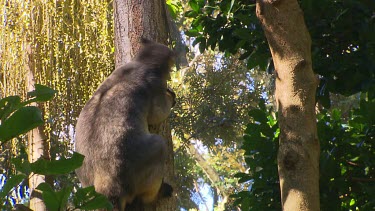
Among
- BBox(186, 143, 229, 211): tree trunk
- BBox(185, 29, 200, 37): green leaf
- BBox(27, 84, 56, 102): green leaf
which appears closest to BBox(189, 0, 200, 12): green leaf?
BBox(185, 29, 200, 37): green leaf

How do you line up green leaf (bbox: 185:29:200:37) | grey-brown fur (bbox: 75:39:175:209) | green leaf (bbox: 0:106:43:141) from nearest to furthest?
1. green leaf (bbox: 0:106:43:141)
2. grey-brown fur (bbox: 75:39:175:209)
3. green leaf (bbox: 185:29:200:37)

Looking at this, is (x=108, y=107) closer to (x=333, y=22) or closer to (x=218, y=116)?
(x=333, y=22)

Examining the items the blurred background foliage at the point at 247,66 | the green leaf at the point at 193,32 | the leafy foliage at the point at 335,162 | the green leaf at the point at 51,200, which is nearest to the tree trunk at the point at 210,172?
the blurred background foliage at the point at 247,66

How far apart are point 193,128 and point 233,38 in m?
8.53

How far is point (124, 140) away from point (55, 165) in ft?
9.68

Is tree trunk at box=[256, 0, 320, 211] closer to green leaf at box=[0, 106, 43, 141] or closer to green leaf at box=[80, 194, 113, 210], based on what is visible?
green leaf at box=[80, 194, 113, 210]

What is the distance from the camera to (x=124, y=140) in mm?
4391

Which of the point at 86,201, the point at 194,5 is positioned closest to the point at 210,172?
the point at 194,5

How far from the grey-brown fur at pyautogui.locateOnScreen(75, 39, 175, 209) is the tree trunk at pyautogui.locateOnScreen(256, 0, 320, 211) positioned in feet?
4.72

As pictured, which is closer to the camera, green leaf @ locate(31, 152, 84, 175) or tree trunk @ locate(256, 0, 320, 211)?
green leaf @ locate(31, 152, 84, 175)

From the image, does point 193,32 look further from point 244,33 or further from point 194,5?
point 244,33

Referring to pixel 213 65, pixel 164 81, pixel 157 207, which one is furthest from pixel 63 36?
pixel 213 65

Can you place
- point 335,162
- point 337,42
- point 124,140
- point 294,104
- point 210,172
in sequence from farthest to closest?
1. point 210,172
2. point 124,140
3. point 337,42
4. point 335,162
5. point 294,104

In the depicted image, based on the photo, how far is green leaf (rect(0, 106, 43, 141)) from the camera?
1.36m
